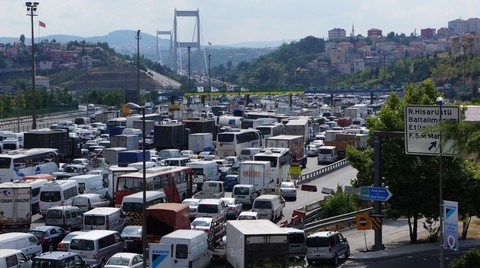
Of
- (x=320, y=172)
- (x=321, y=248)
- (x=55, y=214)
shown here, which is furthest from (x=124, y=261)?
(x=320, y=172)

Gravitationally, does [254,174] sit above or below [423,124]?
below

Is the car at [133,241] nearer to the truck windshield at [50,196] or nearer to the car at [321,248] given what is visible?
the car at [321,248]

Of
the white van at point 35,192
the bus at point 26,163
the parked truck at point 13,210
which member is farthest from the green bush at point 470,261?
the bus at point 26,163

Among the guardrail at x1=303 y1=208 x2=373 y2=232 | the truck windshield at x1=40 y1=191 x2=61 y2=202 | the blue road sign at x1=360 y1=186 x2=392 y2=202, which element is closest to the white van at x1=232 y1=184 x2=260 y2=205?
the guardrail at x1=303 y1=208 x2=373 y2=232

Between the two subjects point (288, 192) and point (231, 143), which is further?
point (231, 143)

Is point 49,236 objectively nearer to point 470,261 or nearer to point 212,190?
point 212,190

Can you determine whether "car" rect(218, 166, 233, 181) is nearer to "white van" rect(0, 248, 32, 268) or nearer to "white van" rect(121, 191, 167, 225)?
"white van" rect(121, 191, 167, 225)
